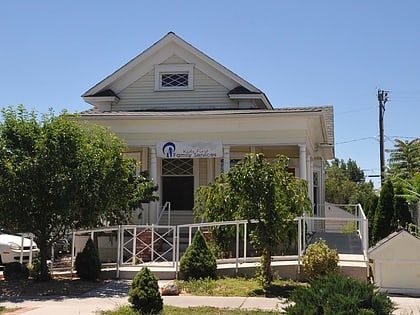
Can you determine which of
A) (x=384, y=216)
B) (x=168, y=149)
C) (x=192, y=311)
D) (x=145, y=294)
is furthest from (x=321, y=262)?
(x=168, y=149)

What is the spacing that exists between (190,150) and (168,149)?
747mm

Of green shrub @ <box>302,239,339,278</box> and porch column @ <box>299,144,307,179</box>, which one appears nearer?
green shrub @ <box>302,239,339,278</box>

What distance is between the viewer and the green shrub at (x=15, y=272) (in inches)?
527

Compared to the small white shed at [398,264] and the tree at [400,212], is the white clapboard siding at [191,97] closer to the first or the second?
the tree at [400,212]

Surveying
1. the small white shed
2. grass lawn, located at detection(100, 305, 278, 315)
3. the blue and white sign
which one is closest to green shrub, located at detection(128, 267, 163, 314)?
grass lawn, located at detection(100, 305, 278, 315)

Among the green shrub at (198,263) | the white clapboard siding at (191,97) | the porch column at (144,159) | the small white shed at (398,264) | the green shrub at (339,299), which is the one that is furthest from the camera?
the white clapboard siding at (191,97)

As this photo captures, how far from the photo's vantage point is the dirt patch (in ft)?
38.6

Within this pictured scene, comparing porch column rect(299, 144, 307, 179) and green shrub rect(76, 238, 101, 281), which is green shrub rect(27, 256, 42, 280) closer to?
green shrub rect(76, 238, 101, 281)

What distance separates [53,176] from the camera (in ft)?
39.6

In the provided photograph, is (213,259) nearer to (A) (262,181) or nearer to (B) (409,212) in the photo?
(A) (262,181)

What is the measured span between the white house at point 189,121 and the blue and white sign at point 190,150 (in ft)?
0.10

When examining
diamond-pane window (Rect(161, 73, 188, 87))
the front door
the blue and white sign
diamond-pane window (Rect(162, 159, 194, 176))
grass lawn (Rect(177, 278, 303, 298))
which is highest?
diamond-pane window (Rect(161, 73, 188, 87))

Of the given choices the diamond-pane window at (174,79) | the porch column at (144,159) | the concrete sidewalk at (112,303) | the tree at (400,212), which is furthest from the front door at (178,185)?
the concrete sidewalk at (112,303)

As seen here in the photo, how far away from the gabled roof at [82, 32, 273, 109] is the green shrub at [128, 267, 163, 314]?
40.2 ft
